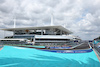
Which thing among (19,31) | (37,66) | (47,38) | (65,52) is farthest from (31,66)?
(19,31)

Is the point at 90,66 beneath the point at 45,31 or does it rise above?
beneath

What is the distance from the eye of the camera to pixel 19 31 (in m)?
72.9

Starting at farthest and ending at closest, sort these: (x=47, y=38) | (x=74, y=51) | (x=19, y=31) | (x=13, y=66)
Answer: (x=19, y=31) → (x=47, y=38) → (x=74, y=51) → (x=13, y=66)

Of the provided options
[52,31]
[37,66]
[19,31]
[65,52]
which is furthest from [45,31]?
[37,66]

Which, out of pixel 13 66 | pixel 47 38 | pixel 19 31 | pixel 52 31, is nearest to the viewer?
pixel 13 66

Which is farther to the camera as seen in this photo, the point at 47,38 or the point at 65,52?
the point at 47,38

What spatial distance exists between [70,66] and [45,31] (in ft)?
175

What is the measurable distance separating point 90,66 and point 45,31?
53.5 metres

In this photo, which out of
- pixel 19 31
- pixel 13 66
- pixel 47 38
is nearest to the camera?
pixel 13 66

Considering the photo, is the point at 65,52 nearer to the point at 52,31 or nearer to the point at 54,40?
the point at 54,40

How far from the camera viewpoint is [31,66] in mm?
11297

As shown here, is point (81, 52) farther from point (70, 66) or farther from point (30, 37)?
point (30, 37)

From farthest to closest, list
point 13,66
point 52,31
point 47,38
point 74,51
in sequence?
point 52,31 → point 47,38 → point 74,51 → point 13,66

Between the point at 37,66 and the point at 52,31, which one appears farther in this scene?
the point at 52,31
